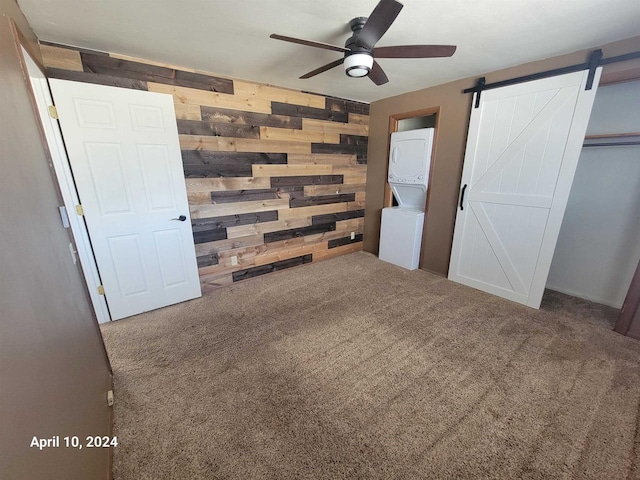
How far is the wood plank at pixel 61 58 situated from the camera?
1.97 metres

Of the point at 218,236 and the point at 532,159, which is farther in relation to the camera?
the point at 218,236

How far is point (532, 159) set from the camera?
8.11 ft

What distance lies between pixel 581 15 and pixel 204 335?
3657mm

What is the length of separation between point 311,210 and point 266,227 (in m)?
0.75

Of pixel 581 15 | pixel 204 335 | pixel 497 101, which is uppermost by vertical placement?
pixel 581 15

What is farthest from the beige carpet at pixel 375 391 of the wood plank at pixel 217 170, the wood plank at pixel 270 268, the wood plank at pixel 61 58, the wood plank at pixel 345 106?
the wood plank at pixel 345 106

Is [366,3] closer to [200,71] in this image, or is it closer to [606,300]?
[200,71]

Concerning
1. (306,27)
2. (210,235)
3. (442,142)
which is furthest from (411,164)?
(210,235)

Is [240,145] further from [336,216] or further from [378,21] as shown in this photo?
[378,21]

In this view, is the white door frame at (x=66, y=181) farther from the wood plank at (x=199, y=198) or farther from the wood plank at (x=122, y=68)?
the wood plank at (x=199, y=198)

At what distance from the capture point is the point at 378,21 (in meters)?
1.43

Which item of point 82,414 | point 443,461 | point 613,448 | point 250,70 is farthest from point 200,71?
point 613,448

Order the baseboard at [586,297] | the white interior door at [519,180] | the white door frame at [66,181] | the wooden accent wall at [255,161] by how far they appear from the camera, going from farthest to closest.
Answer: the baseboard at [586,297] < the wooden accent wall at [255,161] < the white interior door at [519,180] < the white door frame at [66,181]

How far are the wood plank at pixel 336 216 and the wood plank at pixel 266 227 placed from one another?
15 centimetres
